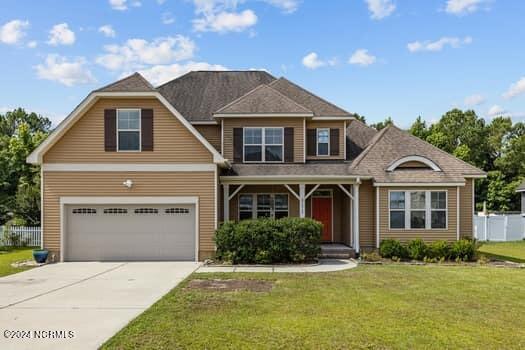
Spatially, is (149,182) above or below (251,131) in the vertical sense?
below

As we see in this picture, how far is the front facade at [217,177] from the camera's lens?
50.3ft

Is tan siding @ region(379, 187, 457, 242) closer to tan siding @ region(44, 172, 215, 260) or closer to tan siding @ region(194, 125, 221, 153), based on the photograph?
tan siding @ region(44, 172, 215, 260)

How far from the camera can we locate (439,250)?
1551cm

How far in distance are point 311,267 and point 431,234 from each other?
17.7ft

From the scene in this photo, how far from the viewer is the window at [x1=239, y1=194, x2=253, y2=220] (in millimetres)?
18203

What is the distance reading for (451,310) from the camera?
8406 millimetres

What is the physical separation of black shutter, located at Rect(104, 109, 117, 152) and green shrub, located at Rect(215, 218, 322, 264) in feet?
16.1

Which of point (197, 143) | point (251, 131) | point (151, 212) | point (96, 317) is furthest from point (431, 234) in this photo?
point (96, 317)

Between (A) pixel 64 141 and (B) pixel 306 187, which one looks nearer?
(A) pixel 64 141

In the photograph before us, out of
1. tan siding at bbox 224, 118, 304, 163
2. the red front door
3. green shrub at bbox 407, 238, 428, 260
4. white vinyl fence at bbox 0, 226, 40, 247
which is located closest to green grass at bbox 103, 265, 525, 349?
green shrub at bbox 407, 238, 428, 260

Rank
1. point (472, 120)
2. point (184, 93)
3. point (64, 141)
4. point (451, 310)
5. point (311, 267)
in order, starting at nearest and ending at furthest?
point (451, 310), point (311, 267), point (64, 141), point (184, 93), point (472, 120)

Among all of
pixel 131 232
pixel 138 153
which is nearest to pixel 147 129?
pixel 138 153

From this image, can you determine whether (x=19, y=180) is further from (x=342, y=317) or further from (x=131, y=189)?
(x=342, y=317)

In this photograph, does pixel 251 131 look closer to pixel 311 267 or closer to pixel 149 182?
pixel 149 182
